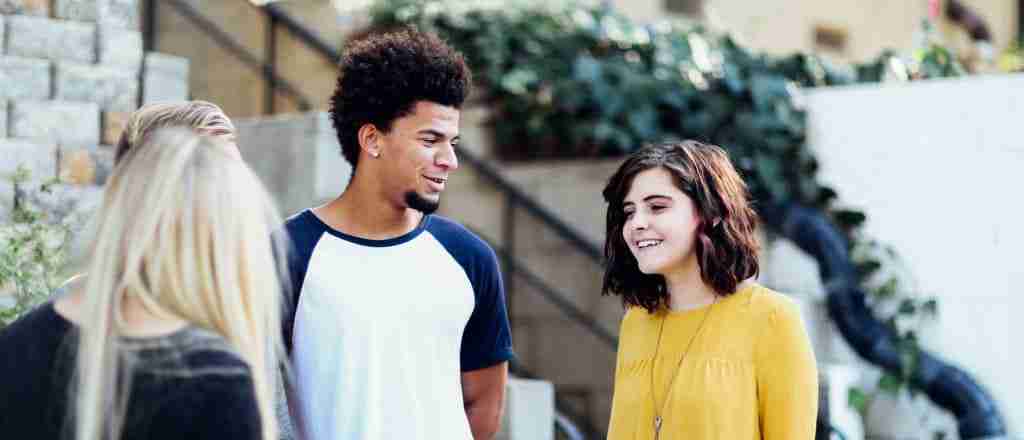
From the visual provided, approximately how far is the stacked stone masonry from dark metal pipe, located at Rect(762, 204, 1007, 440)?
3235 millimetres

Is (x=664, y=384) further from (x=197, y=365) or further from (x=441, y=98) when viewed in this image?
(x=197, y=365)

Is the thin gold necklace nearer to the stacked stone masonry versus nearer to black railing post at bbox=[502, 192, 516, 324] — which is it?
the stacked stone masonry

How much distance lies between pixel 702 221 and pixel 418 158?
0.69m

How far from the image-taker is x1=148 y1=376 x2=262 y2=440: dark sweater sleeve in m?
2.00

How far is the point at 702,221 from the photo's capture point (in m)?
3.38

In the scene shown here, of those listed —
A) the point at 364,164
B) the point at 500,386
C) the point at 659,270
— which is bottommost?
the point at 500,386

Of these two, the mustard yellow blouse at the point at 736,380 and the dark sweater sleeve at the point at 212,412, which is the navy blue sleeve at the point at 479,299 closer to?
the mustard yellow blouse at the point at 736,380

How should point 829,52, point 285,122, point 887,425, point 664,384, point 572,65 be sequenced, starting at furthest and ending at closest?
1. point 829,52
2. point 572,65
3. point 887,425
4. point 285,122
5. point 664,384

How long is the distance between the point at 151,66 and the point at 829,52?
8210mm

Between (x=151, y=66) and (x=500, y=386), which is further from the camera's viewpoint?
(x=151, y=66)

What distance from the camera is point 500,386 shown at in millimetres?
3500

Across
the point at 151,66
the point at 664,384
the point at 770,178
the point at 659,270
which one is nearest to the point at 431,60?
the point at 659,270

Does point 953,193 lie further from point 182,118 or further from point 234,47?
point 182,118

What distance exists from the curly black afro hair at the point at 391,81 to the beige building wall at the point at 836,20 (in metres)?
7.73
